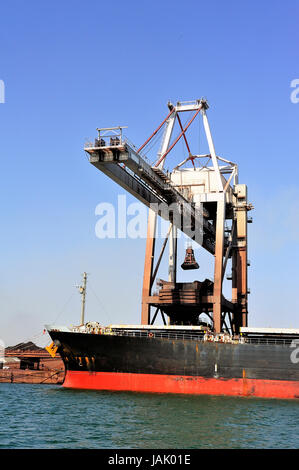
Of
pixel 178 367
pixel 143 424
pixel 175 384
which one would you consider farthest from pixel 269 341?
pixel 143 424

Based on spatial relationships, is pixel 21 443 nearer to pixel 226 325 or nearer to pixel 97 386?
pixel 97 386

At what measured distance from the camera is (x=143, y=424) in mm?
18109

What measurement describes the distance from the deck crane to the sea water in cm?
1221

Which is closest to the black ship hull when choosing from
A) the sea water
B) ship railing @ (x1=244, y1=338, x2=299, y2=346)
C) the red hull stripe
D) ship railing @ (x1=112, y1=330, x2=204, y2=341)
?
the red hull stripe

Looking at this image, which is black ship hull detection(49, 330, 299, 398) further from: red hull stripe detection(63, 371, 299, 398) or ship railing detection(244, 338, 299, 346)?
ship railing detection(244, 338, 299, 346)

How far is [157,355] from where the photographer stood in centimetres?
3266

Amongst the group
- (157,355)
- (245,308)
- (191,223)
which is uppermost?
(191,223)

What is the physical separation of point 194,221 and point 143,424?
77.1ft

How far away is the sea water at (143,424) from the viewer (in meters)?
14.8

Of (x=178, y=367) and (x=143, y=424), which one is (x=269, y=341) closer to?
(x=178, y=367)

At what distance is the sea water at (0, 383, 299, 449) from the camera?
14.8 metres

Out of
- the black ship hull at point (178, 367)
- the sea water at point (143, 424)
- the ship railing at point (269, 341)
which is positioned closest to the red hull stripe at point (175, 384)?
the black ship hull at point (178, 367)
